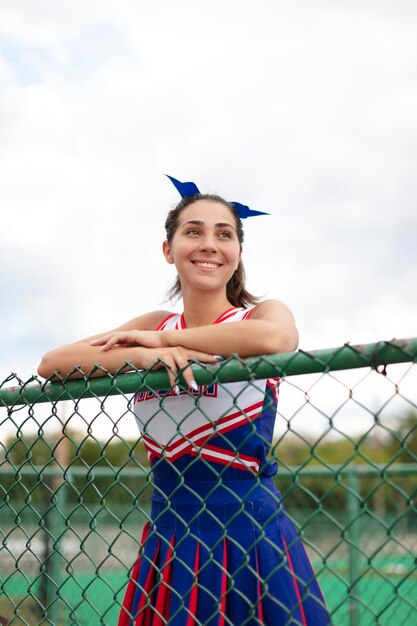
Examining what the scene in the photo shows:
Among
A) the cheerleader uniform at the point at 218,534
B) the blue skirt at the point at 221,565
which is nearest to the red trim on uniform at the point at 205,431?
the cheerleader uniform at the point at 218,534

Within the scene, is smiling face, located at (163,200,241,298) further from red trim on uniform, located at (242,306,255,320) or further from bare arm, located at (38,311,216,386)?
bare arm, located at (38,311,216,386)

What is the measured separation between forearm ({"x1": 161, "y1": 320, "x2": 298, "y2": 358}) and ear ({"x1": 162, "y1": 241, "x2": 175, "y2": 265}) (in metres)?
0.99

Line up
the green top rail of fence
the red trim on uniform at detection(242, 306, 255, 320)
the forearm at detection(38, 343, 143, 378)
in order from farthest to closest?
the red trim on uniform at detection(242, 306, 255, 320) → the forearm at detection(38, 343, 143, 378) → the green top rail of fence

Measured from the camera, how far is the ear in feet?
10.5

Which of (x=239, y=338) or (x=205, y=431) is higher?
(x=239, y=338)

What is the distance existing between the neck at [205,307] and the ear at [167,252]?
292 mm

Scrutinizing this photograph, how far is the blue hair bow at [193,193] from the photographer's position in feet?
10.6

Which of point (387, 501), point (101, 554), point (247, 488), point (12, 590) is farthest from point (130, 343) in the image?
point (387, 501)

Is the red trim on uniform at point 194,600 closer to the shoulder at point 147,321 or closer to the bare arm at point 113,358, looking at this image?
the bare arm at point 113,358

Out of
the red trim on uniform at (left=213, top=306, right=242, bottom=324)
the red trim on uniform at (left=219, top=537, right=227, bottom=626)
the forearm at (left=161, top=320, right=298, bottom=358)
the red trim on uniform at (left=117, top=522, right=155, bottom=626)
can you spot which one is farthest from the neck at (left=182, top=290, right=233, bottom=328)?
the red trim on uniform at (left=219, top=537, right=227, bottom=626)

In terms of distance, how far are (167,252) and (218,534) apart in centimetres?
134

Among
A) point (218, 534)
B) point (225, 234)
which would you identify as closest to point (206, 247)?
point (225, 234)

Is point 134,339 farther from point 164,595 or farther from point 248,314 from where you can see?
point 164,595

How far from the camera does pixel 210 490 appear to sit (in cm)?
233
